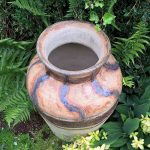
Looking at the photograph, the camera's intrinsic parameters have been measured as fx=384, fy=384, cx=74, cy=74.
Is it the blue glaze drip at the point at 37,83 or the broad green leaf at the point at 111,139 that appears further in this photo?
the broad green leaf at the point at 111,139

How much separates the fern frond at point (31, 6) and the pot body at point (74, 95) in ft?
1.35

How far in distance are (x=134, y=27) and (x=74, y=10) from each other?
48cm

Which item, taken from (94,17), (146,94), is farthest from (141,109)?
(94,17)

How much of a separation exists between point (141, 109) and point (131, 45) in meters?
0.51

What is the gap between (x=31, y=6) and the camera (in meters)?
3.03

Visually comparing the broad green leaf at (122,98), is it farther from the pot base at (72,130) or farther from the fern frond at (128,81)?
the pot base at (72,130)

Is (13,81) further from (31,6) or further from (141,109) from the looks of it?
(141,109)

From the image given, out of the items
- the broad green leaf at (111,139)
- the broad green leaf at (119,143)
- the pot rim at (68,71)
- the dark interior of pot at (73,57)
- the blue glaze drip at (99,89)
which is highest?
the pot rim at (68,71)

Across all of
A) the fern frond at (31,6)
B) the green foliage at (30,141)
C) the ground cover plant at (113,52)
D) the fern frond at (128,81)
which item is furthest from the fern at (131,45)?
the green foliage at (30,141)

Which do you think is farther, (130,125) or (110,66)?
(130,125)

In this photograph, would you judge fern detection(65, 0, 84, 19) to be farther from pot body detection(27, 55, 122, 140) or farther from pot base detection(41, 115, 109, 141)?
pot base detection(41, 115, 109, 141)

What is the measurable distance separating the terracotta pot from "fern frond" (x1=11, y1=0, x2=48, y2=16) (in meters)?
0.36

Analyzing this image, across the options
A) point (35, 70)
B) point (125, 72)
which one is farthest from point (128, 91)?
point (35, 70)

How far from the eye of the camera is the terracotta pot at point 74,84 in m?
2.63
